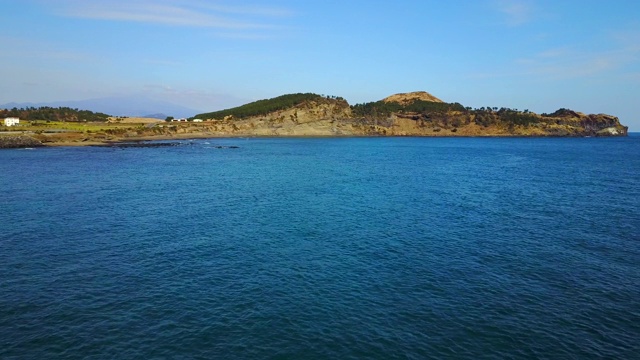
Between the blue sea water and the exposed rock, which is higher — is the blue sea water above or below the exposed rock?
below

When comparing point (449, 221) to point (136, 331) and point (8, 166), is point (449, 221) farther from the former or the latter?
point (8, 166)

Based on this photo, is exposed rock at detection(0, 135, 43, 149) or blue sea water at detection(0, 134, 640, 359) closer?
blue sea water at detection(0, 134, 640, 359)

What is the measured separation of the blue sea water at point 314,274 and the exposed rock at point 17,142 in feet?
311

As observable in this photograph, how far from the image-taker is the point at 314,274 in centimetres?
3703

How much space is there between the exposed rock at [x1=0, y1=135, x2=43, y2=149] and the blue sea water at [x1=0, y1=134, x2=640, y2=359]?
94.7 meters

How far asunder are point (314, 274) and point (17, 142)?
164169mm

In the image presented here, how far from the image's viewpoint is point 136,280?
3466 centimetres

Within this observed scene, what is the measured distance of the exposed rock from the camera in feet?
493

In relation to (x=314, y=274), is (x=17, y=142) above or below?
above

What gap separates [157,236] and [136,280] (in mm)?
12752

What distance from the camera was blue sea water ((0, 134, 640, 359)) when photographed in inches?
1035

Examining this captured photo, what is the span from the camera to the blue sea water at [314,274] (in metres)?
26.3

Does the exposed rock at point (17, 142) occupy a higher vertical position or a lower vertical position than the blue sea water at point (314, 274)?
higher

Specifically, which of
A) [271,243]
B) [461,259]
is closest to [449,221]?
[461,259]
